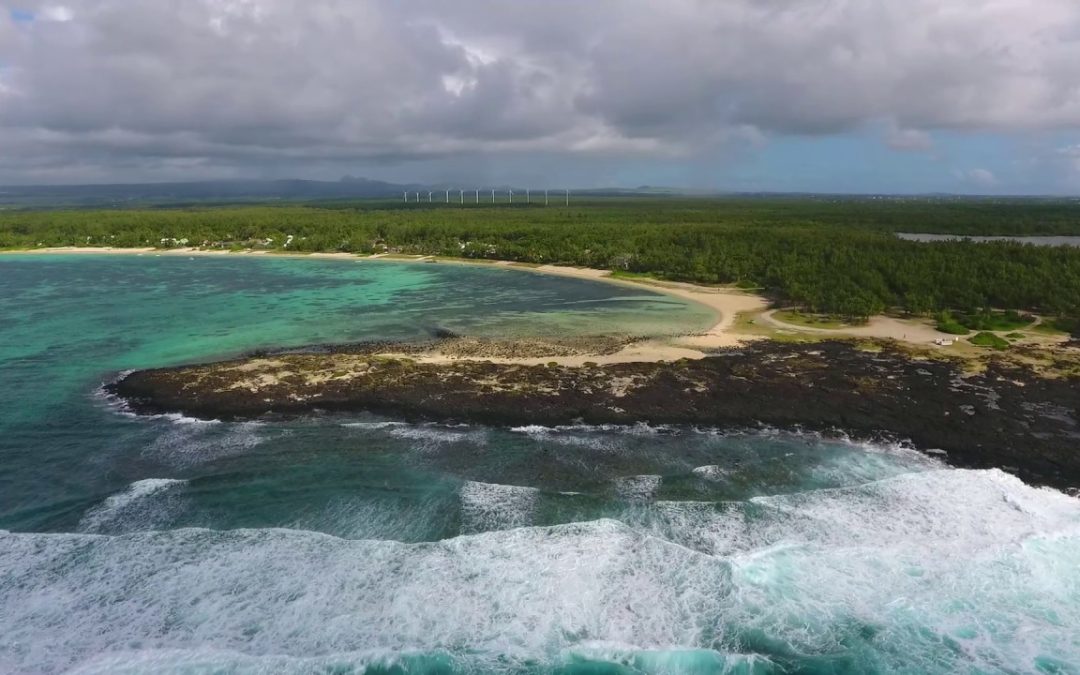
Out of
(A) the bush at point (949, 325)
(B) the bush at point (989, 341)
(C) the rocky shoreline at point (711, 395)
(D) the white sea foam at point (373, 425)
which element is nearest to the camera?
(C) the rocky shoreline at point (711, 395)

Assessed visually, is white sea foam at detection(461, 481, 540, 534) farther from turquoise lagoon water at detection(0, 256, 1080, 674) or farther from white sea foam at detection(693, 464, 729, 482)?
white sea foam at detection(693, 464, 729, 482)

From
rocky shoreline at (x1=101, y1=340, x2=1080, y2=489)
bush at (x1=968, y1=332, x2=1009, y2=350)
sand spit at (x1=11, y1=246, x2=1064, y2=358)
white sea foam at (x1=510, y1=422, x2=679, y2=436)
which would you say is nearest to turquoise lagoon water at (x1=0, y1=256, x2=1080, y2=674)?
white sea foam at (x1=510, y1=422, x2=679, y2=436)

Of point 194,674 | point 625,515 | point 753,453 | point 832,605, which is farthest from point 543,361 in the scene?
point 194,674

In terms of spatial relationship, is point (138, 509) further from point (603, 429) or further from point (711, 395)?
point (711, 395)

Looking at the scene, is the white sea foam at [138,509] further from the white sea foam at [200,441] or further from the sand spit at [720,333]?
the sand spit at [720,333]

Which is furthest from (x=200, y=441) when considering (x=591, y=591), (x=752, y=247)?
(x=752, y=247)

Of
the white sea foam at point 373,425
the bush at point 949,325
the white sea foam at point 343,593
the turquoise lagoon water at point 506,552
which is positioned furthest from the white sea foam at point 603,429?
the bush at point 949,325

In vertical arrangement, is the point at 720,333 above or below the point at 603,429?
A: above
